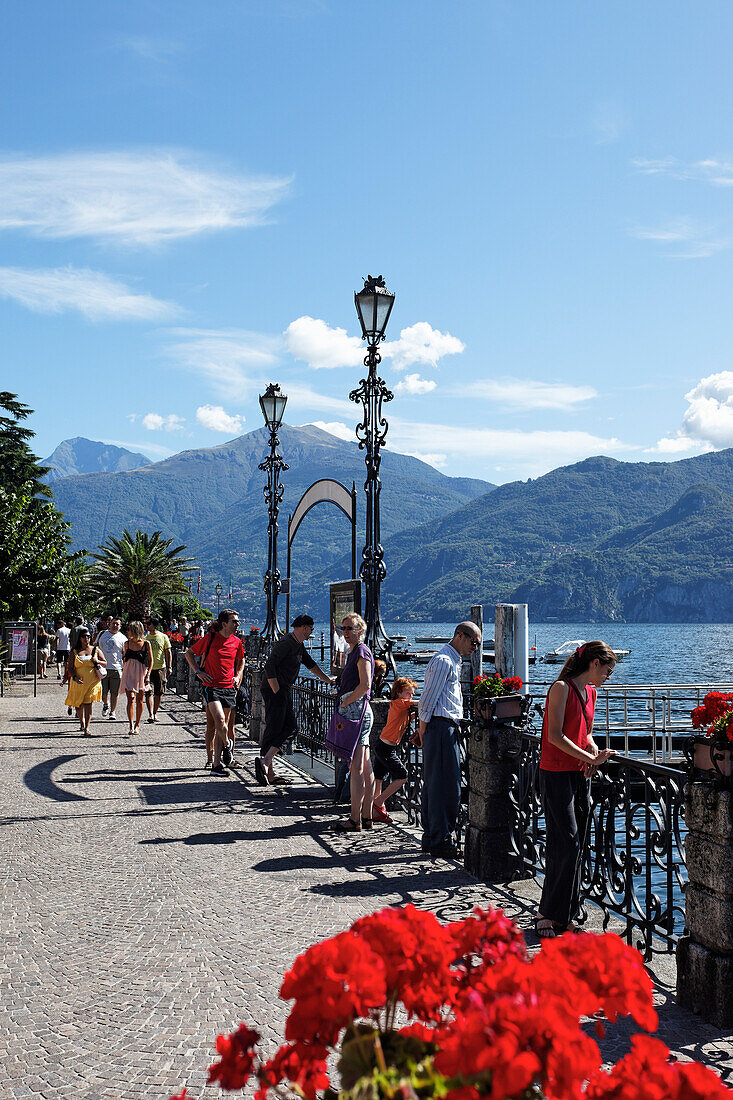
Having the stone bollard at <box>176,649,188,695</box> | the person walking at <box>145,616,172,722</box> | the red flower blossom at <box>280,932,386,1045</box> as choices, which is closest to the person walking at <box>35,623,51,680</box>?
the stone bollard at <box>176,649,188,695</box>

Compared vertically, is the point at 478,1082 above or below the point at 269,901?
above

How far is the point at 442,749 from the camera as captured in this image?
24.6 feet

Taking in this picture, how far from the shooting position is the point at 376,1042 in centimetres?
154

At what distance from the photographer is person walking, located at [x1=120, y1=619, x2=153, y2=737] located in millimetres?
15805

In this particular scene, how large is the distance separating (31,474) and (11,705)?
30.8 metres

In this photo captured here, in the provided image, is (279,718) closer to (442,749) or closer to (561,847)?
(442,749)

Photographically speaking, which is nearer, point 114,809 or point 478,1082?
point 478,1082

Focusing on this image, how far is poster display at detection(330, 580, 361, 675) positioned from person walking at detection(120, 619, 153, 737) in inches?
184

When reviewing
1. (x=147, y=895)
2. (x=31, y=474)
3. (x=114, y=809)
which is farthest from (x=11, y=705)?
(x=31, y=474)

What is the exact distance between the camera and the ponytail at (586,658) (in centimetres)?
533

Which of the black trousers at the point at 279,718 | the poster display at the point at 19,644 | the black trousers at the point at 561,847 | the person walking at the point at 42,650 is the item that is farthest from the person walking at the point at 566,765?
the person walking at the point at 42,650

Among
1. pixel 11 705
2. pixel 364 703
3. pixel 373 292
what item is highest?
pixel 373 292

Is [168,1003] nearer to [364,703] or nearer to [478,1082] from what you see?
[478,1082]

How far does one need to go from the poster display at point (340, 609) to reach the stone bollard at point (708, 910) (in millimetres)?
6795
